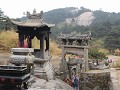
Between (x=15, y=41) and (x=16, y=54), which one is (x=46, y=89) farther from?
(x=15, y=41)

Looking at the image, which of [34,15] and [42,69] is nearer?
[42,69]

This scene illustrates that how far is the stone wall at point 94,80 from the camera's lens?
826 inches

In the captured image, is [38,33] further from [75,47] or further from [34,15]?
[75,47]

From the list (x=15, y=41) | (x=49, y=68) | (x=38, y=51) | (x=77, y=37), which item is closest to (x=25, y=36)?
(x=38, y=51)

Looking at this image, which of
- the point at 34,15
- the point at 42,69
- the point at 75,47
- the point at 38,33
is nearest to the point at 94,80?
the point at 75,47

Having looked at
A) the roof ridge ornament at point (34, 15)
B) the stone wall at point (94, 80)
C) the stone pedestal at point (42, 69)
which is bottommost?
the stone wall at point (94, 80)

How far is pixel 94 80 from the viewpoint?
21.3 meters

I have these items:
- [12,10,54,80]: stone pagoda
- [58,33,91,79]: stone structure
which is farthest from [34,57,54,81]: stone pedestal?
[58,33,91,79]: stone structure

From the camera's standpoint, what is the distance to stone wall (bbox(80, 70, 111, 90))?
68.9 ft

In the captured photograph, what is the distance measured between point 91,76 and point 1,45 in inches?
466

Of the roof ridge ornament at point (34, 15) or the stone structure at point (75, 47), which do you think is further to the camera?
the stone structure at point (75, 47)

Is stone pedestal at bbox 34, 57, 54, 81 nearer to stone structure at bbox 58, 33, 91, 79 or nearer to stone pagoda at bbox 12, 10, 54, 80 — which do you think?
stone pagoda at bbox 12, 10, 54, 80

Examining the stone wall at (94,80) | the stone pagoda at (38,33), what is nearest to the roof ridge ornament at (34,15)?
the stone pagoda at (38,33)

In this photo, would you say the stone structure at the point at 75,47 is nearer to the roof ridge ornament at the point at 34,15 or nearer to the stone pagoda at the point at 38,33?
the stone pagoda at the point at 38,33
